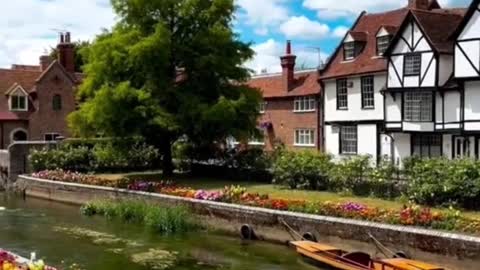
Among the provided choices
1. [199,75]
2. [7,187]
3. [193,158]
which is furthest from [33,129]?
[199,75]

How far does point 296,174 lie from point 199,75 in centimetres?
850

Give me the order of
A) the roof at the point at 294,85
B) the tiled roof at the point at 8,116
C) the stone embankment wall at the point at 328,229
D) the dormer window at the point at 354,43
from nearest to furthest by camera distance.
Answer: the stone embankment wall at the point at 328,229
the dormer window at the point at 354,43
the roof at the point at 294,85
the tiled roof at the point at 8,116

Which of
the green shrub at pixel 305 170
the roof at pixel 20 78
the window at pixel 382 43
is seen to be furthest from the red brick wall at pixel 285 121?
the green shrub at pixel 305 170

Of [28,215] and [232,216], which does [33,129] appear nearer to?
[28,215]

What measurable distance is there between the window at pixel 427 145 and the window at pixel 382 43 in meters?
5.87

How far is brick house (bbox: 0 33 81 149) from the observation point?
172ft

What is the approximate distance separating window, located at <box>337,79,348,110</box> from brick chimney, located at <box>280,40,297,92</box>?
7.77 metres

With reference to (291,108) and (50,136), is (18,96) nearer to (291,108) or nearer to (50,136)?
(50,136)

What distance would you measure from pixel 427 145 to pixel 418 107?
215 cm

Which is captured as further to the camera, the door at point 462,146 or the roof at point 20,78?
the roof at point 20,78

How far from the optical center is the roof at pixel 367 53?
4144 centimetres

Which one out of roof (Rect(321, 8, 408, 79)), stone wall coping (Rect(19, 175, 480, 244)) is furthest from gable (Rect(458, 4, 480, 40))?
stone wall coping (Rect(19, 175, 480, 244))

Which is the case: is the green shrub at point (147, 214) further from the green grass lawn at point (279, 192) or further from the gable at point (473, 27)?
the gable at point (473, 27)

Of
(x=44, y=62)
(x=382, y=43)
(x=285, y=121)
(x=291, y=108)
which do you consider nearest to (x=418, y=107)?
(x=382, y=43)
